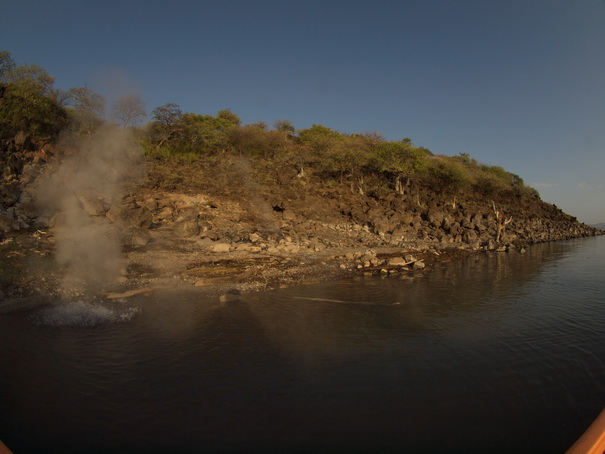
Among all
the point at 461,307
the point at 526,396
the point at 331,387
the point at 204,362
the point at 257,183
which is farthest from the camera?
the point at 257,183

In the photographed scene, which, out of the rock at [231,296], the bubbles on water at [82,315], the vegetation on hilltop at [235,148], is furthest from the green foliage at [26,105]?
the rock at [231,296]

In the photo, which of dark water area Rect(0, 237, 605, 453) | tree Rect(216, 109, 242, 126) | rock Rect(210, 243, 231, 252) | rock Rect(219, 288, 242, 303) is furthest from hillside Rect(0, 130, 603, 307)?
tree Rect(216, 109, 242, 126)

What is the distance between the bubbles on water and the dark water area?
0.15ft

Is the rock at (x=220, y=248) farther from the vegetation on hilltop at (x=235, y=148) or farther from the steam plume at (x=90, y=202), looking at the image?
the vegetation on hilltop at (x=235, y=148)

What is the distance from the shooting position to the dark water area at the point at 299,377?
3.74 meters

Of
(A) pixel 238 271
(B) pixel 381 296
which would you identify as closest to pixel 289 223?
(A) pixel 238 271

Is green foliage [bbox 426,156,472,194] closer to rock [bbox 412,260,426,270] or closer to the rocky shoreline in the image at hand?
the rocky shoreline

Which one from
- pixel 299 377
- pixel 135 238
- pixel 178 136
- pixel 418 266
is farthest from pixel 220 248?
pixel 178 136

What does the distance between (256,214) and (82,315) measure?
13.3m

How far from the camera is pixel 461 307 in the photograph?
871 cm

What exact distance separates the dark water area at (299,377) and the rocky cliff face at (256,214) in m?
7.20

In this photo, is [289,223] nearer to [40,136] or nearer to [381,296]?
A: [381,296]

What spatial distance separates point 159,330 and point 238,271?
5.20 metres

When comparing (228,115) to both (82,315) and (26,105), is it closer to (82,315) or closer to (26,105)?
(26,105)
